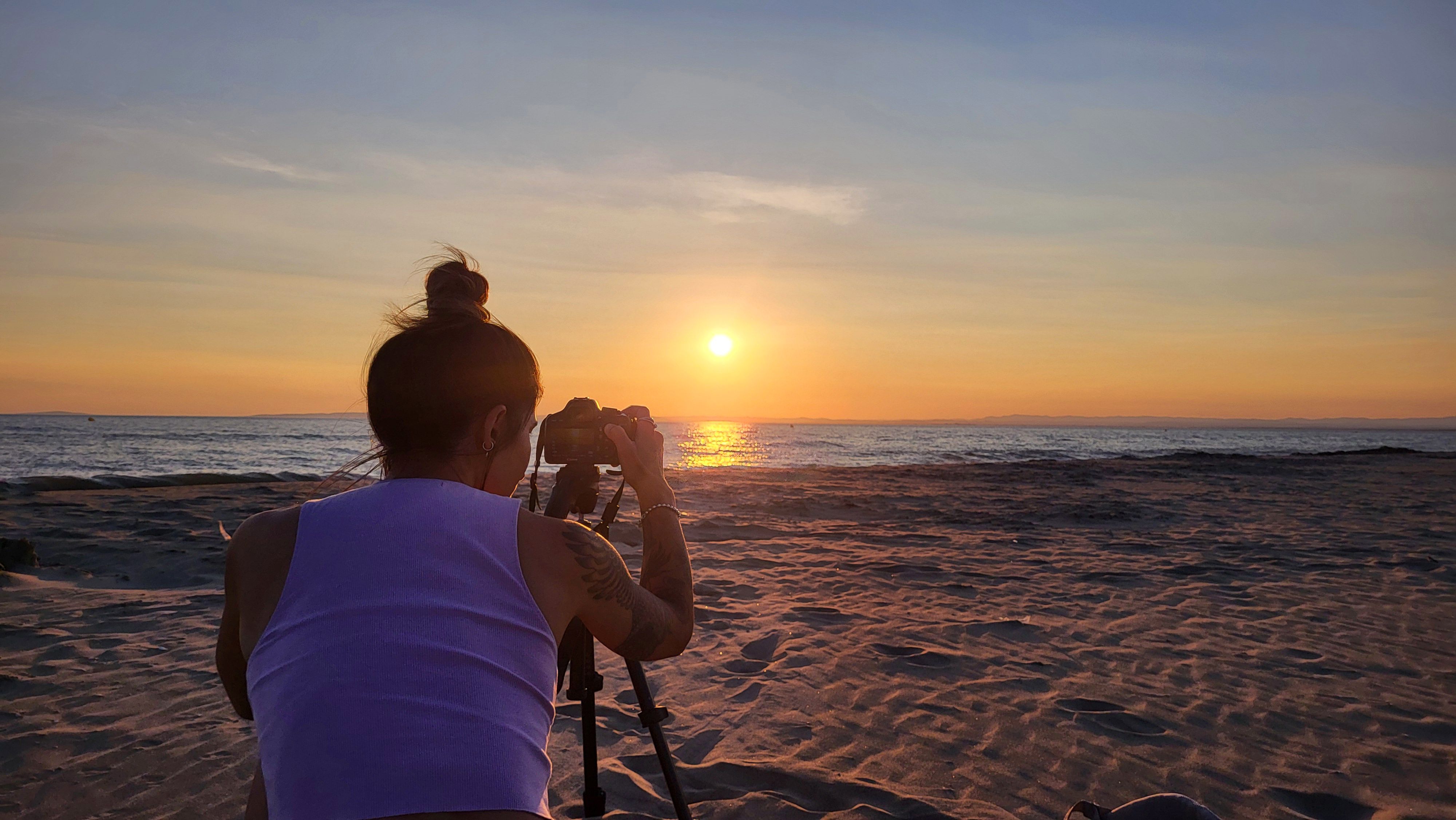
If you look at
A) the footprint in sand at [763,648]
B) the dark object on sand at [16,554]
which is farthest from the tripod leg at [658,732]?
the dark object on sand at [16,554]

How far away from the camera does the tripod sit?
2.15 metres

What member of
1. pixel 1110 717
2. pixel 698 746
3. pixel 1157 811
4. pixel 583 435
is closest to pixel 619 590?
pixel 583 435

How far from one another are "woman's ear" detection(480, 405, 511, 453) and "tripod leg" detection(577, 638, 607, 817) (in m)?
0.96

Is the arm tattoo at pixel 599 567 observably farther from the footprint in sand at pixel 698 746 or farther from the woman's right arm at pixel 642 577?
the footprint in sand at pixel 698 746

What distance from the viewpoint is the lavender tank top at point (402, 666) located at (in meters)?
1.14

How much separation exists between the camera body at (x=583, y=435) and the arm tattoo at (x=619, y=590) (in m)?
0.59

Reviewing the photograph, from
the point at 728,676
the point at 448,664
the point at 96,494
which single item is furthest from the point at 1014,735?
the point at 96,494

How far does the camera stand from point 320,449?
1383 inches

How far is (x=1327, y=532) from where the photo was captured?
884 centimetres

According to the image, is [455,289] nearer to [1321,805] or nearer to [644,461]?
[644,461]

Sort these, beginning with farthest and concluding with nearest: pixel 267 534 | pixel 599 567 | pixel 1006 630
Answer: pixel 1006 630 < pixel 599 567 < pixel 267 534

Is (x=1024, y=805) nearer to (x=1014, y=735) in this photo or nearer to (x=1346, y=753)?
(x=1014, y=735)

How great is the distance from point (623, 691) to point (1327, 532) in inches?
348

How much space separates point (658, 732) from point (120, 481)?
13.2 meters
